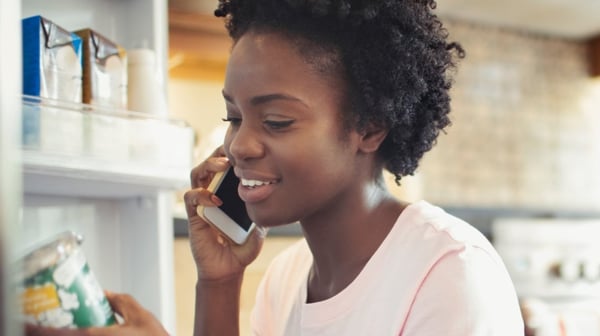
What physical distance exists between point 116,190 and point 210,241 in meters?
0.16

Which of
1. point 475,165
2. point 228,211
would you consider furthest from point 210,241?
point 475,165

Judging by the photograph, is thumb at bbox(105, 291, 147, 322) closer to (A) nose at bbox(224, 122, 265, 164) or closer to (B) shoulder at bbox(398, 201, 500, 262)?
(A) nose at bbox(224, 122, 265, 164)

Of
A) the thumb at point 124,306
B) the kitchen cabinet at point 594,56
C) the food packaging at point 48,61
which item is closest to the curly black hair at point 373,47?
the food packaging at point 48,61

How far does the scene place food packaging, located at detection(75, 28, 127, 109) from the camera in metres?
0.94

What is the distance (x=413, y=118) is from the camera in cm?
90

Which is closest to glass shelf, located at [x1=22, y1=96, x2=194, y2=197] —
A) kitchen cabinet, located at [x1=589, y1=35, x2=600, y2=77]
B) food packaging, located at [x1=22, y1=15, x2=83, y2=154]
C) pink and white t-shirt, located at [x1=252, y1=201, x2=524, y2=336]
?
food packaging, located at [x1=22, y1=15, x2=83, y2=154]

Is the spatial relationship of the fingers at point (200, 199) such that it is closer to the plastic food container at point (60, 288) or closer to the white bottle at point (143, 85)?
the white bottle at point (143, 85)

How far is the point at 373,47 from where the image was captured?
829mm

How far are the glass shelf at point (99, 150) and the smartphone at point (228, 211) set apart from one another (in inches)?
3.5

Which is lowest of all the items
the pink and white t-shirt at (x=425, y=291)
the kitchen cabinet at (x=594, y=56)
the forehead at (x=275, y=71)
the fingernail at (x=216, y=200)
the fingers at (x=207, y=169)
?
the pink and white t-shirt at (x=425, y=291)

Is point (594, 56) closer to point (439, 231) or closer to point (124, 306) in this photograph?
point (439, 231)

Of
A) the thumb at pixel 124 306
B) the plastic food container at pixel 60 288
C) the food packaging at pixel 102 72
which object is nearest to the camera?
the plastic food container at pixel 60 288

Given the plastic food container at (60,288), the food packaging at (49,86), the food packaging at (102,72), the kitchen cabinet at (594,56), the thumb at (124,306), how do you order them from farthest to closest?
the kitchen cabinet at (594,56), the food packaging at (102,72), the food packaging at (49,86), the thumb at (124,306), the plastic food container at (60,288)

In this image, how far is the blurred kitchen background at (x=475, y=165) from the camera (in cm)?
104
